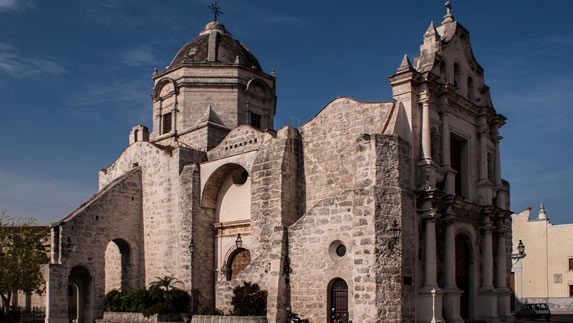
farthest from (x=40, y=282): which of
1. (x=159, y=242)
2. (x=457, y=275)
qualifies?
(x=457, y=275)

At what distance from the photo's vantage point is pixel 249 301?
21844 millimetres

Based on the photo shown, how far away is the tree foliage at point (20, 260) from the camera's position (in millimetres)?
27016

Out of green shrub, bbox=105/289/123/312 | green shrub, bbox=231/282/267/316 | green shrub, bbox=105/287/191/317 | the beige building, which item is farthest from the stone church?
the beige building

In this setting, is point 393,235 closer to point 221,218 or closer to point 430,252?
point 430,252

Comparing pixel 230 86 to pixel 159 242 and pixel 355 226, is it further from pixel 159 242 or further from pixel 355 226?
pixel 355 226

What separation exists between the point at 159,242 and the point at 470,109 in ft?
44.6

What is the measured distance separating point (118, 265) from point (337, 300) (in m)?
13.2

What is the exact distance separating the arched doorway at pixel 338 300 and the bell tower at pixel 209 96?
1126cm

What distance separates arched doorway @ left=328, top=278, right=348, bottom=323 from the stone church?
43 millimetres

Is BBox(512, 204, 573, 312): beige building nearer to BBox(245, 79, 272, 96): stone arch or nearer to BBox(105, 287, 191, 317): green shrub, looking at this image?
BBox(245, 79, 272, 96): stone arch

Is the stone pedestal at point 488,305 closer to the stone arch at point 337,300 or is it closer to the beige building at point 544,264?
the stone arch at point 337,300

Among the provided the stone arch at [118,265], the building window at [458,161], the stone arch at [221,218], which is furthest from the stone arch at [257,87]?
the building window at [458,161]

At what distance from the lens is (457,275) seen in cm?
2373

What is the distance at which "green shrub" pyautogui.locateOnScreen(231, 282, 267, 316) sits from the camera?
21750 millimetres
